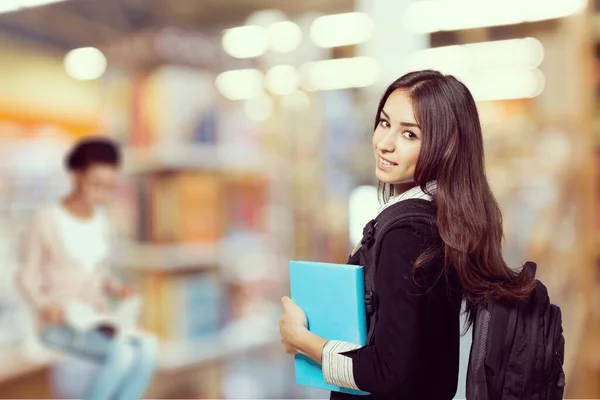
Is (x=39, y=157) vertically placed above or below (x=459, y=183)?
above

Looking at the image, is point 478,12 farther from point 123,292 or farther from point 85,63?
point 123,292

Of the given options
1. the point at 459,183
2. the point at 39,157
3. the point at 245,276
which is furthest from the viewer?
the point at 245,276

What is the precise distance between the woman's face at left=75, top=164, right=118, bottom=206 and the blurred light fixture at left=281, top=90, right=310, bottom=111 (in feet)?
3.00

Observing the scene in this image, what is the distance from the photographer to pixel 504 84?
2.79 m

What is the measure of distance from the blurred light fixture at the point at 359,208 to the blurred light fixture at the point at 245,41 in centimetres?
84

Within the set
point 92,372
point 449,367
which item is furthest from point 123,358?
point 449,367

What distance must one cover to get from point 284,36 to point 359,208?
91 centimetres

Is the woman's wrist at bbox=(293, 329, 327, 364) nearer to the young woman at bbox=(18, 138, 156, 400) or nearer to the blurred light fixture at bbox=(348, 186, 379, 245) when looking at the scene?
the young woman at bbox=(18, 138, 156, 400)

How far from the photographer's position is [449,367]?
1.11 metres

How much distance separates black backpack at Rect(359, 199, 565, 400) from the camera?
1.08 meters

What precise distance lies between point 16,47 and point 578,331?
2.66 metres

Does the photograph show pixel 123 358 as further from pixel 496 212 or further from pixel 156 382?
pixel 496 212

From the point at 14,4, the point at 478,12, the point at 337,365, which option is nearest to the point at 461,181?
the point at 337,365

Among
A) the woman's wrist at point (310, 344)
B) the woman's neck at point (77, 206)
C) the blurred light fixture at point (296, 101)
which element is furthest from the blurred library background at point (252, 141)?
the woman's wrist at point (310, 344)
